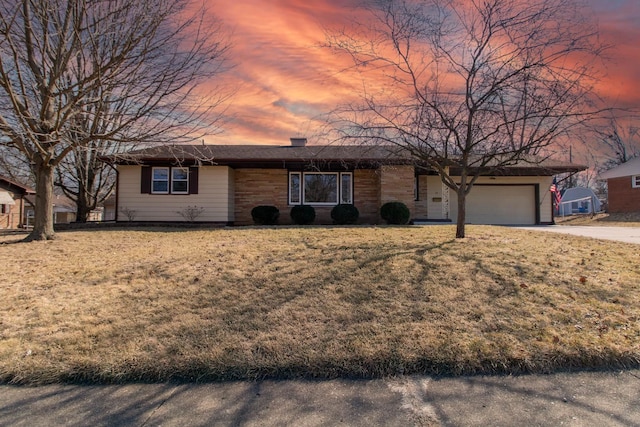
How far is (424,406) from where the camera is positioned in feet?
9.55

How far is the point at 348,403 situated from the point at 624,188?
30434mm

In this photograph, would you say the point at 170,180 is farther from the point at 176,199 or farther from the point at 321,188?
the point at 321,188

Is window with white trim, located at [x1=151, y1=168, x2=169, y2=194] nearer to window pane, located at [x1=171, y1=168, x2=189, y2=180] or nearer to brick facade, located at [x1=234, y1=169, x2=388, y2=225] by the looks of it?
window pane, located at [x1=171, y1=168, x2=189, y2=180]

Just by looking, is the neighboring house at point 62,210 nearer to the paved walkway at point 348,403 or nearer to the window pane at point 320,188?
the window pane at point 320,188

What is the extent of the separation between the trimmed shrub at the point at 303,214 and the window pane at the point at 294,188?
40.7 inches

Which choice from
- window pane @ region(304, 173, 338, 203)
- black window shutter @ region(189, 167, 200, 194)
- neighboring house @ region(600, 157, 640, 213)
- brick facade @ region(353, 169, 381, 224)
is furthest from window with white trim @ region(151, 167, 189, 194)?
neighboring house @ region(600, 157, 640, 213)

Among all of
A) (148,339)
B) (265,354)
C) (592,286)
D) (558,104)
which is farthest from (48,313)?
(558,104)

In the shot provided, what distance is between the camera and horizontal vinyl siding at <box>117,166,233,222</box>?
593 inches

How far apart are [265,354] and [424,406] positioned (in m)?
1.54

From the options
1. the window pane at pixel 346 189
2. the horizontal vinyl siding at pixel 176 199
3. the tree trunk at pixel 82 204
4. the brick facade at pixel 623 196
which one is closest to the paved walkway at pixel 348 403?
the horizontal vinyl siding at pixel 176 199

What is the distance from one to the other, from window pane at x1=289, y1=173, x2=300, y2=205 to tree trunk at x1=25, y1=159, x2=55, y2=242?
8.30 metres

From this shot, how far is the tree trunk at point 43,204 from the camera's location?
31.5 ft

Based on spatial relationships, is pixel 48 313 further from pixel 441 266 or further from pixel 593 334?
pixel 593 334

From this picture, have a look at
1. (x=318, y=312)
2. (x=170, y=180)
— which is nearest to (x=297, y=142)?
(x=170, y=180)
